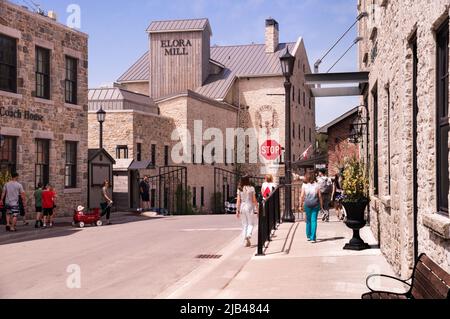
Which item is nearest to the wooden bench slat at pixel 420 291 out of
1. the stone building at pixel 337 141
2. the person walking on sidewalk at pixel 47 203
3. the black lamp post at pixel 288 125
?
the black lamp post at pixel 288 125

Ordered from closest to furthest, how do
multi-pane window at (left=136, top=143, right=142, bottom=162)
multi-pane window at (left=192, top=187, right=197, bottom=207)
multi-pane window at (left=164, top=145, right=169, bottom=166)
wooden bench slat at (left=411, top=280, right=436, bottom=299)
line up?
1. wooden bench slat at (left=411, top=280, right=436, bottom=299)
2. multi-pane window at (left=136, top=143, right=142, bottom=162)
3. multi-pane window at (left=164, top=145, right=169, bottom=166)
4. multi-pane window at (left=192, top=187, right=197, bottom=207)

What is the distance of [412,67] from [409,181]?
1.49 meters

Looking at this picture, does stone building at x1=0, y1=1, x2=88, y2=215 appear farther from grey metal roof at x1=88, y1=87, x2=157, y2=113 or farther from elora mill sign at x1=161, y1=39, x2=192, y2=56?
elora mill sign at x1=161, y1=39, x2=192, y2=56

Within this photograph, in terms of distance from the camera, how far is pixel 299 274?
9359 millimetres

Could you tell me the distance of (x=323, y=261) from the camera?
35.2 ft

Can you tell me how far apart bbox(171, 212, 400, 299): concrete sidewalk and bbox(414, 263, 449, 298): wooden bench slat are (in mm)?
1987

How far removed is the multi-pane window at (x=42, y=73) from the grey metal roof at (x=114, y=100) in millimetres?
10668

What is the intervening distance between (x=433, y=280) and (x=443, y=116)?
201 cm

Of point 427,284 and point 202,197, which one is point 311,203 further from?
point 202,197

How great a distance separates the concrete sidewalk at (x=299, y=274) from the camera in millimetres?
7883

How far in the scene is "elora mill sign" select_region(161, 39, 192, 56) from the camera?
46.5 metres

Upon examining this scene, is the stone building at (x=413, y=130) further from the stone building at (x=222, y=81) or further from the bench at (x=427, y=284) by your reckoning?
the stone building at (x=222, y=81)

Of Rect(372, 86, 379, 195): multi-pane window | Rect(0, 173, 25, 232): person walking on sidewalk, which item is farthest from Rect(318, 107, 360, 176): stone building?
Rect(0, 173, 25, 232): person walking on sidewalk
